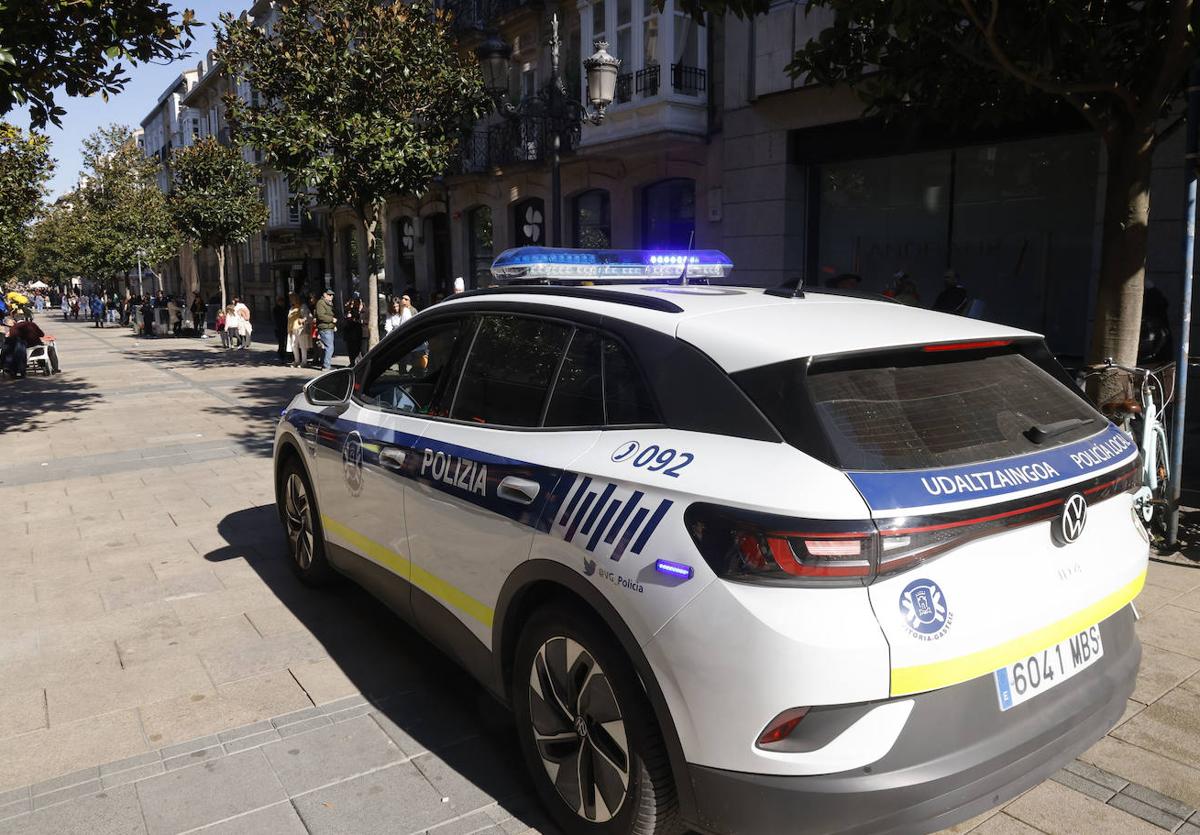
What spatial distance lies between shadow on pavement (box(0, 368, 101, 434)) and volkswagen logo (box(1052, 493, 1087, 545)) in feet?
41.5

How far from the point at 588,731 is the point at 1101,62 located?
5693 millimetres

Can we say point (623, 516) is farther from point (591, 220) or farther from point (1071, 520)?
point (591, 220)

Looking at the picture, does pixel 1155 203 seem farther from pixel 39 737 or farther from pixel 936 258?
pixel 39 737

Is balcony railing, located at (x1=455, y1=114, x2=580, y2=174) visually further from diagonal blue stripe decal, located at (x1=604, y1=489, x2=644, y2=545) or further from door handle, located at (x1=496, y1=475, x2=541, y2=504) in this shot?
diagonal blue stripe decal, located at (x1=604, y1=489, x2=644, y2=545)

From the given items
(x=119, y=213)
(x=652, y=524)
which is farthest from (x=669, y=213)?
(x=119, y=213)

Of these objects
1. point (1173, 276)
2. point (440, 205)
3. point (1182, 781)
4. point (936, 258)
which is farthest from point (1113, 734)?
point (440, 205)

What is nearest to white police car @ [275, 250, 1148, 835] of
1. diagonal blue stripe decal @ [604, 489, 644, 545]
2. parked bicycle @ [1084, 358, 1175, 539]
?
diagonal blue stripe decal @ [604, 489, 644, 545]

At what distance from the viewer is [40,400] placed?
14711mm

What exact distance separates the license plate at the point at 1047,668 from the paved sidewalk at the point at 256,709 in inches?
29.5

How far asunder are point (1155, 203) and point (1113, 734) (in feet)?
29.4

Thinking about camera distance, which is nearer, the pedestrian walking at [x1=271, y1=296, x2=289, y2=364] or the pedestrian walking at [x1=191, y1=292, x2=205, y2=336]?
the pedestrian walking at [x1=271, y1=296, x2=289, y2=364]

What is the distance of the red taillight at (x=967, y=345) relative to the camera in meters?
2.70

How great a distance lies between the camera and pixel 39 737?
3.70 m

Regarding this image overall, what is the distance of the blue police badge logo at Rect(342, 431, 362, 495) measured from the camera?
4215 mm
